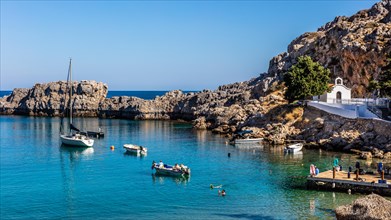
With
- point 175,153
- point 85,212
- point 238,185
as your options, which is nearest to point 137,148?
point 175,153

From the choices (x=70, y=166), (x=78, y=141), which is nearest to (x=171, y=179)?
(x=70, y=166)

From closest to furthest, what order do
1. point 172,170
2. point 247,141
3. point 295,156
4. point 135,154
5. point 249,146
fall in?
point 172,170
point 295,156
point 135,154
point 249,146
point 247,141

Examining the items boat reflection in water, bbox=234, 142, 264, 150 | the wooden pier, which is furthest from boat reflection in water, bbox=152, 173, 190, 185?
boat reflection in water, bbox=234, 142, 264, 150

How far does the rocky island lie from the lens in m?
79.1

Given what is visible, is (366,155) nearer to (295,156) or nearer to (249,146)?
(295,156)

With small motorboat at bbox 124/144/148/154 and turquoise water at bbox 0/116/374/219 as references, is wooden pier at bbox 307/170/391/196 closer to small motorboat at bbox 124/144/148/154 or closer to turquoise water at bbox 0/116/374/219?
turquoise water at bbox 0/116/374/219

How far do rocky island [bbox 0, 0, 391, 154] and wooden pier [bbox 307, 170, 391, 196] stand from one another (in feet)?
64.5

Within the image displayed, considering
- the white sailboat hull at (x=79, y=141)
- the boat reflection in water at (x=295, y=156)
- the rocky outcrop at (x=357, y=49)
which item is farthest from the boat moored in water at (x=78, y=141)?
the rocky outcrop at (x=357, y=49)

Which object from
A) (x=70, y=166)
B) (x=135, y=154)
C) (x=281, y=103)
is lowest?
(x=70, y=166)

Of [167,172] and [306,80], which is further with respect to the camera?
[306,80]

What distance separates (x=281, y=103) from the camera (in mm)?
107812

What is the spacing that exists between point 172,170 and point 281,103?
55436 millimetres

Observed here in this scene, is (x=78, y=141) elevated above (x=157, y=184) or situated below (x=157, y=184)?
above

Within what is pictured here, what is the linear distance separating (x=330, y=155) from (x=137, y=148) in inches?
1273
